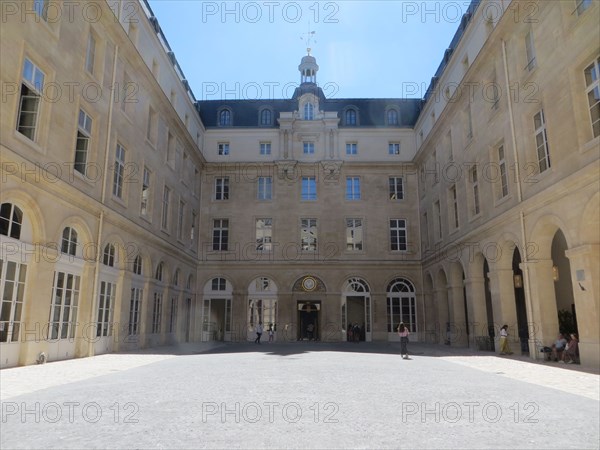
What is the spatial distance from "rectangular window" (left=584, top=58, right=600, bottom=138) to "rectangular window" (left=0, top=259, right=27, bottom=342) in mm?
15577

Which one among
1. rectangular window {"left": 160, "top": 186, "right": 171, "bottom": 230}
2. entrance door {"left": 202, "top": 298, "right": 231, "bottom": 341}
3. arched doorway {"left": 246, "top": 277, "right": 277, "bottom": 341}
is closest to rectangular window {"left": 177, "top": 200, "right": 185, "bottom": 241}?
rectangular window {"left": 160, "top": 186, "right": 171, "bottom": 230}

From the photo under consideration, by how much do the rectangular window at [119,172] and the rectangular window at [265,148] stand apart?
14.6 meters

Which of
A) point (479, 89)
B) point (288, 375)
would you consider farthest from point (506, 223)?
point (288, 375)

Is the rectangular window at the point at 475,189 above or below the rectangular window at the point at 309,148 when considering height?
below

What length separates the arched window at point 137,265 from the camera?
65.6 feet

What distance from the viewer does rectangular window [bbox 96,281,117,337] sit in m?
16.5

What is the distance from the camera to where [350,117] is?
3372 centimetres

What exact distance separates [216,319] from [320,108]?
16.6 metres

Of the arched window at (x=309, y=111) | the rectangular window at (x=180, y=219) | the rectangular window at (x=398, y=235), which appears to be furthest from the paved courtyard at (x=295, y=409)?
the arched window at (x=309, y=111)

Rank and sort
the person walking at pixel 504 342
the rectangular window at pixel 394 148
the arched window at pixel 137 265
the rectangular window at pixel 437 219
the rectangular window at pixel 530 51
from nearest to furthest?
1. the rectangular window at pixel 530 51
2. the person walking at pixel 504 342
3. the arched window at pixel 137 265
4. the rectangular window at pixel 437 219
5. the rectangular window at pixel 394 148

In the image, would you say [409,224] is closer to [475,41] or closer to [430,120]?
[430,120]

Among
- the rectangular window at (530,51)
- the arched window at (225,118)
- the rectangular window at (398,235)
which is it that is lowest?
the rectangular window at (398,235)

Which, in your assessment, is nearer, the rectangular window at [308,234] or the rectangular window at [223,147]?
the rectangular window at [308,234]

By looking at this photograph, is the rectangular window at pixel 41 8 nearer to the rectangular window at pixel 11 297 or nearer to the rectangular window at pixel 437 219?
the rectangular window at pixel 11 297
